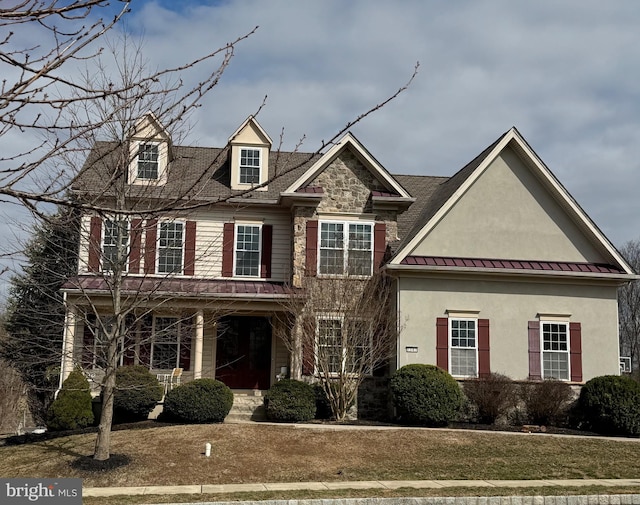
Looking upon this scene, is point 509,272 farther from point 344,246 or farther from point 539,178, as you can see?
point 344,246

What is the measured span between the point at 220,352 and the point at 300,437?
7.01 metres

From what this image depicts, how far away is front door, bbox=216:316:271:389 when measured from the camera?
2212 cm

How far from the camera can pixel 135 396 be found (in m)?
17.9

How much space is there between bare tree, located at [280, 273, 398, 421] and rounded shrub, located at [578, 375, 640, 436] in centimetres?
550

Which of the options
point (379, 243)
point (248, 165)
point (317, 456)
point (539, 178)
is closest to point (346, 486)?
point (317, 456)

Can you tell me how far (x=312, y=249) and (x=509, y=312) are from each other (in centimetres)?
611

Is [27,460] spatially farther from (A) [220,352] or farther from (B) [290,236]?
(B) [290,236]

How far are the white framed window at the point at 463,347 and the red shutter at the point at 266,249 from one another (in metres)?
6.06

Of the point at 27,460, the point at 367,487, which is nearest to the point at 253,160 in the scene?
the point at 27,460

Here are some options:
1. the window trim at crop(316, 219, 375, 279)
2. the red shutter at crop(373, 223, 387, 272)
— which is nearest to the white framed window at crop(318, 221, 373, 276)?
the window trim at crop(316, 219, 375, 279)

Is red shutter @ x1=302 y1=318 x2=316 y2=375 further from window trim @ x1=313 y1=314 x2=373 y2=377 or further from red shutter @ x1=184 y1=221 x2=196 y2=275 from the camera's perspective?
red shutter @ x1=184 y1=221 x2=196 y2=275

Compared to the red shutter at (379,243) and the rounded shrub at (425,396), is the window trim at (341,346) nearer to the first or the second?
the rounded shrub at (425,396)

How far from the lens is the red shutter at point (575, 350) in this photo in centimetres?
2006

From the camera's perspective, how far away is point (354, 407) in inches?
779
